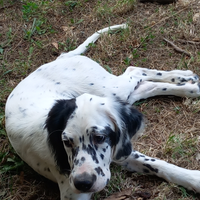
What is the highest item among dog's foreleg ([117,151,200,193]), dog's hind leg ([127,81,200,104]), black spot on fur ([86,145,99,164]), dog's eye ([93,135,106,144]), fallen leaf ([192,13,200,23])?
dog's eye ([93,135,106,144])

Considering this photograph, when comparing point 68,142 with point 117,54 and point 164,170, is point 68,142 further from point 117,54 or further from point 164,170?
Answer: point 117,54

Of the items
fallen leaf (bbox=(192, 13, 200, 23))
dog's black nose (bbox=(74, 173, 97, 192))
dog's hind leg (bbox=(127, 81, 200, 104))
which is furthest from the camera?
fallen leaf (bbox=(192, 13, 200, 23))

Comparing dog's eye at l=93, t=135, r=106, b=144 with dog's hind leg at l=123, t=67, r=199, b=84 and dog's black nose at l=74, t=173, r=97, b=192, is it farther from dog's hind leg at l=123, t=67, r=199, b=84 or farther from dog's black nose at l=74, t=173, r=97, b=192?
dog's hind leg at l=123, t=67, r=199, b=84

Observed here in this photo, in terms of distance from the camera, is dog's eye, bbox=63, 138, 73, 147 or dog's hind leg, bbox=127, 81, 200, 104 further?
dog's hind leg, bbox=127, 81, 200, 104

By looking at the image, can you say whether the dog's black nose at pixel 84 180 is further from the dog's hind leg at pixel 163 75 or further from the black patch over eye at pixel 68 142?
the dog's hind leg at pixel 163 75

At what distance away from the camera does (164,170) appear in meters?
2.87

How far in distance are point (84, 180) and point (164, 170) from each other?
95 cm

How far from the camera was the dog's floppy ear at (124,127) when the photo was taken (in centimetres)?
247

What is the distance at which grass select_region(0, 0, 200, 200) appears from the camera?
120 inches

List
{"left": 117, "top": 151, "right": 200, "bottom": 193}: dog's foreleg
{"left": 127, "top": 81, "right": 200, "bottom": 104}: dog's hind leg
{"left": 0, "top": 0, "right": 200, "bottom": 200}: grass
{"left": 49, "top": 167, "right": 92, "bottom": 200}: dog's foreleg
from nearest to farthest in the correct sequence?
1. {"left": 49, "top": 167, "right": 92, "bottom": 200}: dog's foreleg
2. {"left": 117, "top": 151, "right": 200, "bottom": 193}: dog's foreleg
3. {"left": 0, "top": 0, "right": 200, "bottom": 200}: grass
4. {"left": 127, "top": 81, "right": 200, "bottom": 104}: dog's hind leg

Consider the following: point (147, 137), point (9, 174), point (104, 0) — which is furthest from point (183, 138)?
point (104, 0)

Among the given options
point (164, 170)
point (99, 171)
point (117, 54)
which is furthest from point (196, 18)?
point (99, 171)

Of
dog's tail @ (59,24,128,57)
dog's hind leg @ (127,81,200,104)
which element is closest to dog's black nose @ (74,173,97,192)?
dog's hind leg @ (127,81,200,104)

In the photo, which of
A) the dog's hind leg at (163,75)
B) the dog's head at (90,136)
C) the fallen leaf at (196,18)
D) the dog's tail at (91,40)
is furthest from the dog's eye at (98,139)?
the fallen leaf at (196,18)
